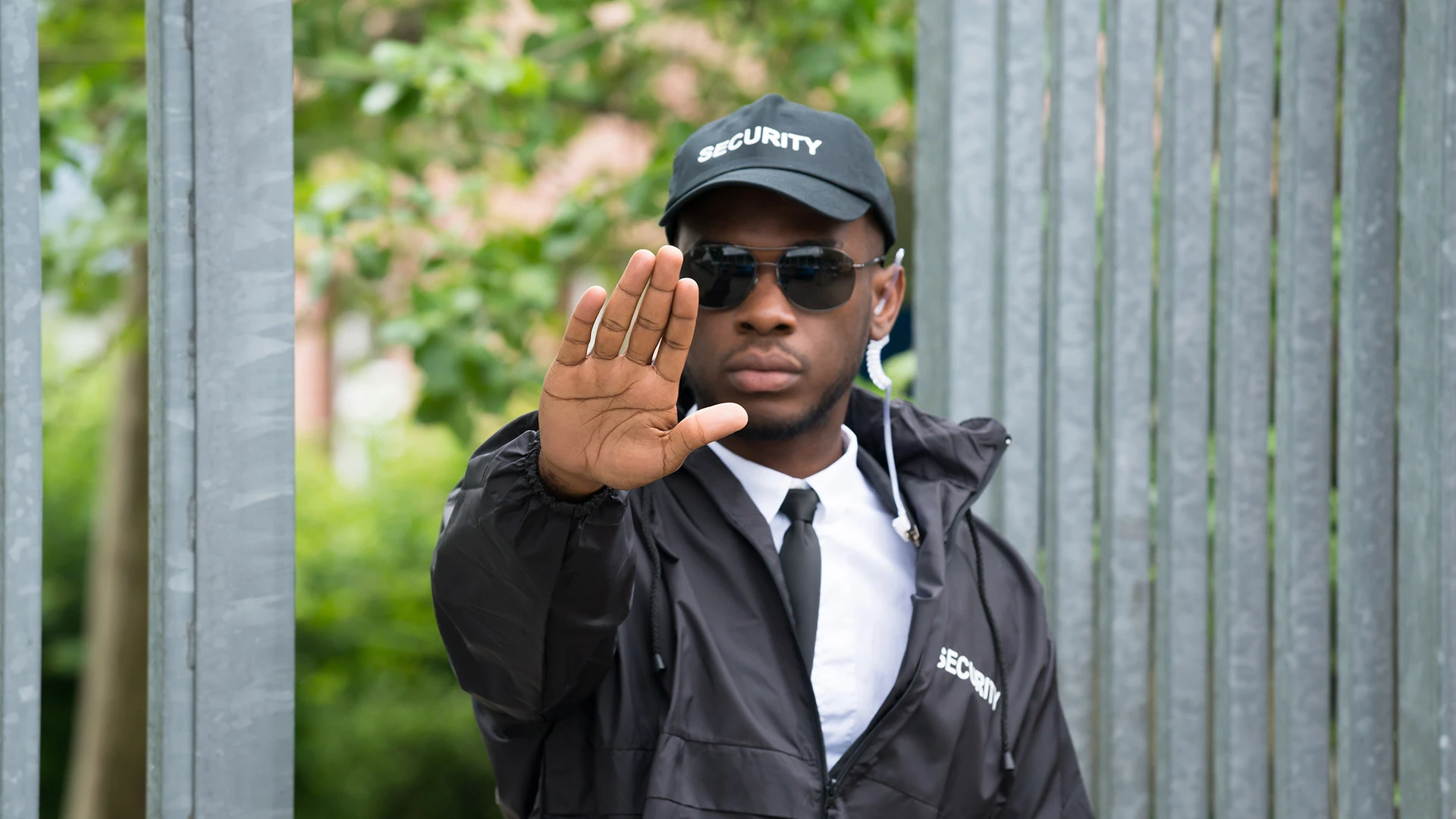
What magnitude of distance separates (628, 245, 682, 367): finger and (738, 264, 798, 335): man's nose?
468mm

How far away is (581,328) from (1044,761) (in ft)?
3.67

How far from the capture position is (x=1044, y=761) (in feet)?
6.72

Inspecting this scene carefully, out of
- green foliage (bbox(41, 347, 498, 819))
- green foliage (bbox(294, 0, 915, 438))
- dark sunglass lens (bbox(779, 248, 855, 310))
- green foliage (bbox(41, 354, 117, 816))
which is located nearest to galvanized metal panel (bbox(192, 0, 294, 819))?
dark sunglass lens (bbox(779, 248, 855, 310))

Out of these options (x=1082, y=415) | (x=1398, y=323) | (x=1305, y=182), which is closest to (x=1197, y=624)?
(x=1082, y=415)

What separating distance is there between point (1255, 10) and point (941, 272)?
2.52 feet

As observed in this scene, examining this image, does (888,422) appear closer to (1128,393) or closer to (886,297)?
(886,297)

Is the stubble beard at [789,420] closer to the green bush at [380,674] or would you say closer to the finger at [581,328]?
the finger at [581,328]

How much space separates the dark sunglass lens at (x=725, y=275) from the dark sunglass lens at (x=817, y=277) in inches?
2.3

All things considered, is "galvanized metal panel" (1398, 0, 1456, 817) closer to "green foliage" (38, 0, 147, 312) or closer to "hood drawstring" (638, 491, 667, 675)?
"hood drawstring" (638, 491, 667, 675)

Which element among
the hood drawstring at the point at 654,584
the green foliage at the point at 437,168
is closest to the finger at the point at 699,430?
the hood drawstring at the point at 654,584

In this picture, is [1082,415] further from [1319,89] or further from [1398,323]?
[1319,89]

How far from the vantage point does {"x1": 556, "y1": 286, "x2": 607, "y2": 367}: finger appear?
1374mm

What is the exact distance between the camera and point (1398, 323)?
229cm

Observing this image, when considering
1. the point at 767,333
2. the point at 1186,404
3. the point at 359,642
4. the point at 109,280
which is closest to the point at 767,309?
the point at 767,333
